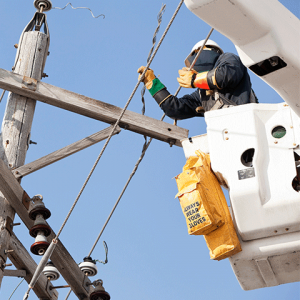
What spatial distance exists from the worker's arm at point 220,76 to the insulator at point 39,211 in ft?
5.79

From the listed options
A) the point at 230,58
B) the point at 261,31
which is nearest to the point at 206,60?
the point at 230,58

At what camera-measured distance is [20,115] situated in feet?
19.2

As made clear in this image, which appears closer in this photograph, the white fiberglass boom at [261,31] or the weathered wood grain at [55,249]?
the white fiberglass boom at [261,31]

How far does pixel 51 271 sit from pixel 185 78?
2.20 meters

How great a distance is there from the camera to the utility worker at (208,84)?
18.4 ft

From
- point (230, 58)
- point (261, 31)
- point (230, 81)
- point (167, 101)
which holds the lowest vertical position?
point (261, 31)

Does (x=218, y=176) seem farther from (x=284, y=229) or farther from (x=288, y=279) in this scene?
(x=288, y=279)

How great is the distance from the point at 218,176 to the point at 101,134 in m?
1.70

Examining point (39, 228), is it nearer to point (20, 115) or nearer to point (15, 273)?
point (15, 273)

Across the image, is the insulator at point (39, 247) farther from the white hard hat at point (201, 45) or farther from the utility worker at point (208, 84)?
the white hard hat at point (201, 45)

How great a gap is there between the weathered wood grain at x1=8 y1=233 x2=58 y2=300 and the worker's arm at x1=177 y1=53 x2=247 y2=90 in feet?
7.11

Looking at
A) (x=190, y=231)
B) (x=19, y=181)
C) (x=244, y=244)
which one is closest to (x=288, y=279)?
(x=244, y=244)

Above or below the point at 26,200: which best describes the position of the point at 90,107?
above

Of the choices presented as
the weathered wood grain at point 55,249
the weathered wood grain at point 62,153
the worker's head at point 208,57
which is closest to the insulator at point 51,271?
the weathered wood grain at point 55,249
